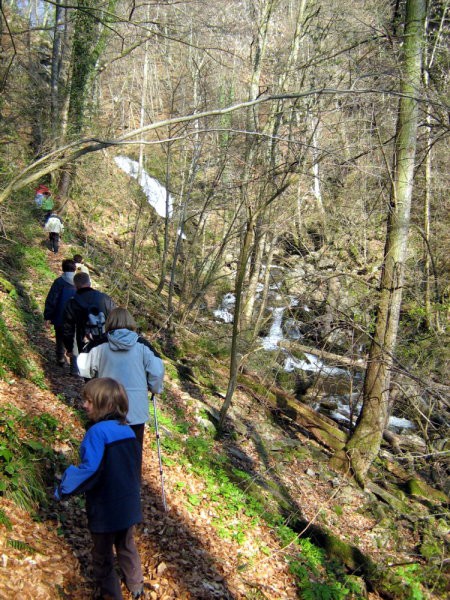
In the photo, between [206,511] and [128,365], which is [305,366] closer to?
[206,511]

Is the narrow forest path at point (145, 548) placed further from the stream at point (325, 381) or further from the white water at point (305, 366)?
the white water at point (305, 366)

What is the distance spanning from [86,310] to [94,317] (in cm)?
16

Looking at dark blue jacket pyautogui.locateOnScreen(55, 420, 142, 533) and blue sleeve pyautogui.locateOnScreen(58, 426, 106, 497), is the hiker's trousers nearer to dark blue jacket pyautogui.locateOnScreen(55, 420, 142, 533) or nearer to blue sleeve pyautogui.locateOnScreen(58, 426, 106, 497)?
dark blue jacket pyautogui.locateOnScreen(55, 420, 142, 533)

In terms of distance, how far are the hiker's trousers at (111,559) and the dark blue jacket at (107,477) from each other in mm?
144

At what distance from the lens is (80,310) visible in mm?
6070

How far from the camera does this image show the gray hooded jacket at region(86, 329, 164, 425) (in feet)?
13.6

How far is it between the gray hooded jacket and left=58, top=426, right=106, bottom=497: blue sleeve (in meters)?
1.08

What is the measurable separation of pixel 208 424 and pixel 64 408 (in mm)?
3307

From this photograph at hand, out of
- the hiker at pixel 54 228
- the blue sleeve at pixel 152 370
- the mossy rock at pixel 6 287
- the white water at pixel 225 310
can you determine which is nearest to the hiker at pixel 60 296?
the mossy rock at pixel 6 287

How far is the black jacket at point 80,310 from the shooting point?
5980 millimetres

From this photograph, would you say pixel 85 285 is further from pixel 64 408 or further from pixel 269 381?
pixel 269 381

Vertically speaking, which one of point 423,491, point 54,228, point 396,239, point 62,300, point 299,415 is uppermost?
point 396,239

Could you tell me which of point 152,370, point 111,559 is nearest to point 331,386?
point 152,370

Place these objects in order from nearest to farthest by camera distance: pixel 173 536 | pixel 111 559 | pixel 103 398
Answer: pixel 103 398 < pixel 111 559 < pixel 173 536
